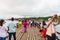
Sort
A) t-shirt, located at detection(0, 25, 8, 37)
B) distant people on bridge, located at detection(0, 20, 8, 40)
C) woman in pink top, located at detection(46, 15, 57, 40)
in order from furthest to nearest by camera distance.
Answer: t-shirt, located at detection(0, 25, 8, 37)
distant people on bridge, located at detection(0, 20, 8, 40)
woman in pink top, located at detection(46, 15, 57, 40)

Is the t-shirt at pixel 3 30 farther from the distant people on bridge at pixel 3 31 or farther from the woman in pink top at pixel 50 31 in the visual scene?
the woman in pink top at pixel 50 31

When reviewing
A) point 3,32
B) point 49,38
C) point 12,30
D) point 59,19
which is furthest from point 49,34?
point 12,30

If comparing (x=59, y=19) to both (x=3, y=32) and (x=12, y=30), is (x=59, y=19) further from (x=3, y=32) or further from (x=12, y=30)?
(x=12, y=30)

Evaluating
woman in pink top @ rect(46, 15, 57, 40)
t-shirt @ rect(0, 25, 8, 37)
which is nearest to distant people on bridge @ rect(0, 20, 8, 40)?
t-shirt @ rect(0, 25, 8, 37)

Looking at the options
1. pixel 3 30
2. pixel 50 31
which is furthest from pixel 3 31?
pixel 50 31

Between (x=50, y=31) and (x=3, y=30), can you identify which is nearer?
(x=50, y=31)

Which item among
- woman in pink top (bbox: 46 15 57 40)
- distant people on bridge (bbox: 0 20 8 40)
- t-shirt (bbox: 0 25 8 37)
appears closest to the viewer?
woman in pink top (bbox: 46 15 57 40)

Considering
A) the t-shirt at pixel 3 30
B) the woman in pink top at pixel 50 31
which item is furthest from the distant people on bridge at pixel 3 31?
the woman in pink top at pixel 50 31

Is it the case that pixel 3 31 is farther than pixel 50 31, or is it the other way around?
pixel 3 31

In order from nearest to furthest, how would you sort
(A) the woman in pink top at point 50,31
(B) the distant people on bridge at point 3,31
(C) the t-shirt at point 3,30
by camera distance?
(A) the woman in pink top at point 50,31 → (B) the distant people on bridge at point 3,31 → (C) the t-shirt at point 3,30

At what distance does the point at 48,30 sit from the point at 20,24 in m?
30.4

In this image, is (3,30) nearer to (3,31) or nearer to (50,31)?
(3,31)

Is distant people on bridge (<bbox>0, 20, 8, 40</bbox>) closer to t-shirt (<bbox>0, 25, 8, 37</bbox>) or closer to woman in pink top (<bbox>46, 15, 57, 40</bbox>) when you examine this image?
t-shirt (<bbox>0, 25, 8, 37</bbox>)

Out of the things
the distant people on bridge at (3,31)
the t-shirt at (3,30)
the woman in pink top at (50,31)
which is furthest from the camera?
the t-shirt at (3,30)
